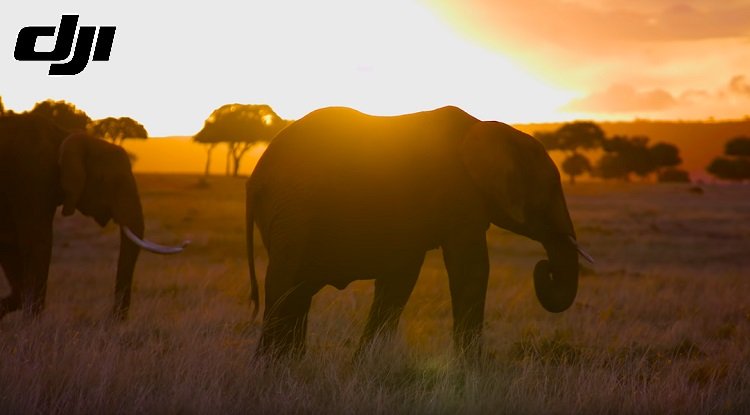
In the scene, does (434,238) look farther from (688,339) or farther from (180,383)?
(688,339)

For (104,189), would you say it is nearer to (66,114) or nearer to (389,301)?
(389,301)

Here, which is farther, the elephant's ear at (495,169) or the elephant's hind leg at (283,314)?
the elephant's ear at (495,169)

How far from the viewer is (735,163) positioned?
Answer: 8781 cm

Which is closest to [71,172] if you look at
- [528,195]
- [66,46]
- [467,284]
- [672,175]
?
[66,46]

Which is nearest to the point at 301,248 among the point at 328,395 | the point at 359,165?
the point at 359,165

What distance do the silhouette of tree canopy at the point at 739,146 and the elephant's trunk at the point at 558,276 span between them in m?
85.3

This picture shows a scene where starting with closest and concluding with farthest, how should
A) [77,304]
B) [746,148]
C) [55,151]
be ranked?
[55,151] → [77,304] → [746,148]

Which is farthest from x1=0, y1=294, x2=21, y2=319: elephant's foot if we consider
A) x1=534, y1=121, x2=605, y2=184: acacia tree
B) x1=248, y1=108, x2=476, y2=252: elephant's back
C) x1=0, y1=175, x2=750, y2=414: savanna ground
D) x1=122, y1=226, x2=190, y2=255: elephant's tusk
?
x1=534, y1=121, x2=605, y2=184: acacia tree

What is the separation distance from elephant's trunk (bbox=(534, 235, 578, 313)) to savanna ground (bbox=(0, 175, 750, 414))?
54 cm

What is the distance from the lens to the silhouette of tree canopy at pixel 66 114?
71.8 feet

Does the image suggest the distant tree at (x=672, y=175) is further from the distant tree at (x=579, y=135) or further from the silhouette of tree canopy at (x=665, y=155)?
the distant tree at (x=579, y=135)

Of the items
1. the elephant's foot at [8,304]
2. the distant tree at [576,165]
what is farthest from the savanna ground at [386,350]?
the distant tree at [576,165]

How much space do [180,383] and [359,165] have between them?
2304 millimetres

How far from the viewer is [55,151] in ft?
36.1
